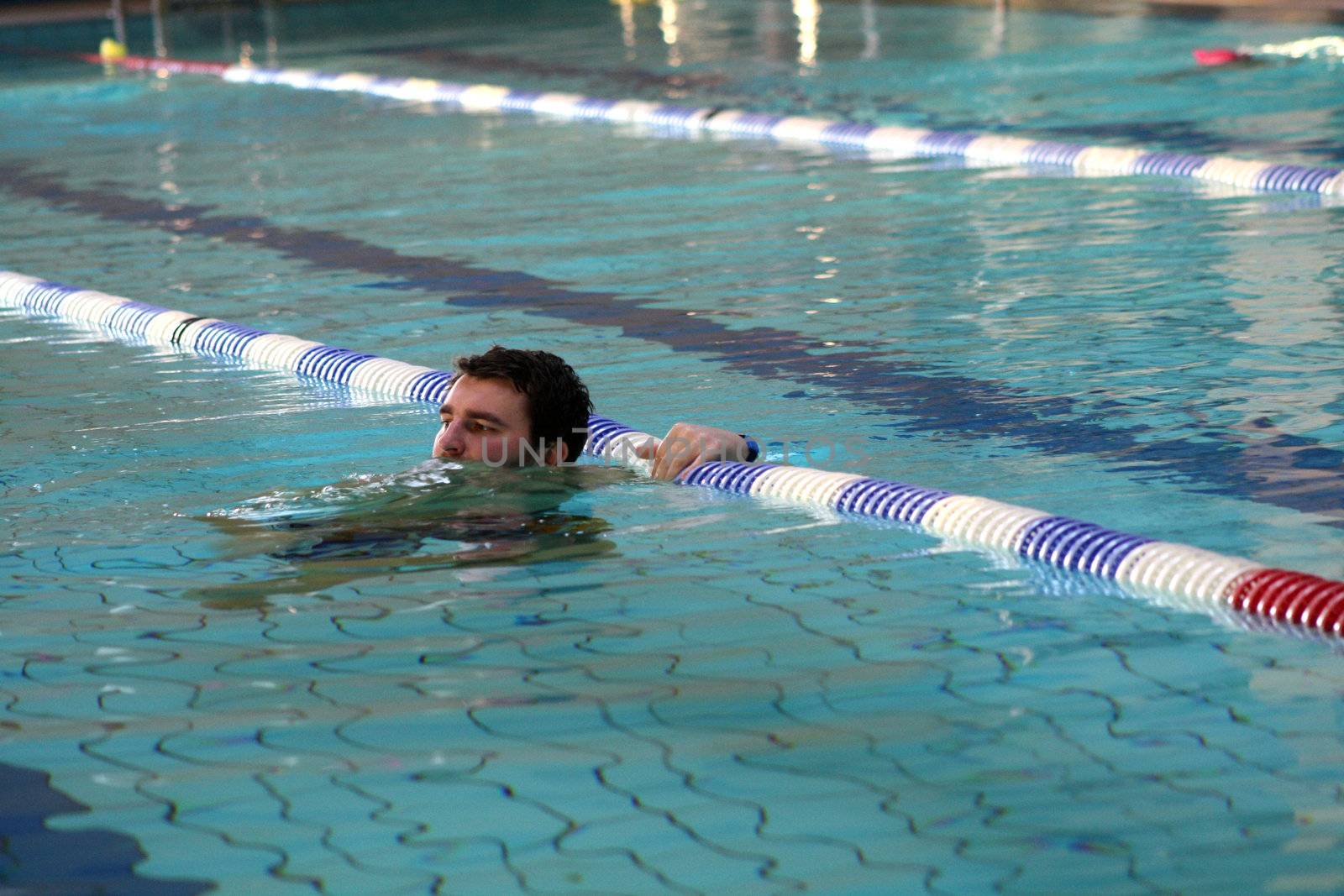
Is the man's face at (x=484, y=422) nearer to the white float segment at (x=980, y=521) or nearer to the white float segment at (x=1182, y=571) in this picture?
the white float segment at (x=980, y=521)

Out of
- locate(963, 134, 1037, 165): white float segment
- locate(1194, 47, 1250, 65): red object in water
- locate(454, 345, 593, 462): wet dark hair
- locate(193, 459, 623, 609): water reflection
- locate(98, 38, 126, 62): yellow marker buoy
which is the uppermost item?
locate(98, 38, 126, 62): yellow marker buoy

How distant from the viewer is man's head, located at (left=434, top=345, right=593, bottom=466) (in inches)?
161

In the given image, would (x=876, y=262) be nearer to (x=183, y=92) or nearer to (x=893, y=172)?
(x=893, y=172)

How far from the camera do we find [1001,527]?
3.89m

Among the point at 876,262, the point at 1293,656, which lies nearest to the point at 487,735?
the point at 1293,656

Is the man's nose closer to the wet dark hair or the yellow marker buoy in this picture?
the wet dark hair

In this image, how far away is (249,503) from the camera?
426 cm

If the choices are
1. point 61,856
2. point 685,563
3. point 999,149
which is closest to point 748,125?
point 999,149

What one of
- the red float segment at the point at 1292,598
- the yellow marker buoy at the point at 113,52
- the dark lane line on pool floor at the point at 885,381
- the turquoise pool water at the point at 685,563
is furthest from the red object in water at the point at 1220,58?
the yellow marker buoy at the point at 113,52

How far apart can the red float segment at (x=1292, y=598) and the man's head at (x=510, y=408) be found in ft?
4.83

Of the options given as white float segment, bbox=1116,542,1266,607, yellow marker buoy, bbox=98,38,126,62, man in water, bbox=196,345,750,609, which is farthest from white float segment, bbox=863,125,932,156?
yellow marker buoy, bbox=98,38,126,62

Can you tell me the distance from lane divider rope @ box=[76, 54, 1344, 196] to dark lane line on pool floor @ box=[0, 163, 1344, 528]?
334cm

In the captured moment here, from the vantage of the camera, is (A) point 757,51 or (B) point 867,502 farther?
(A) point 757,51

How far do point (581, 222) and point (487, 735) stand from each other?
5.87 m
